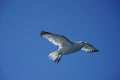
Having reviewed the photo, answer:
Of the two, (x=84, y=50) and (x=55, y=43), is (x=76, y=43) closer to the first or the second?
(x=55, y=43)

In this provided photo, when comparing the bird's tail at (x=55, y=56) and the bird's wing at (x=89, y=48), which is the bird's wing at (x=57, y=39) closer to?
the bird's tail at (x=55, y=56)

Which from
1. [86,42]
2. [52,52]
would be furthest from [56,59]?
[86,42]

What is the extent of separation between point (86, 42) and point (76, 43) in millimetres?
828

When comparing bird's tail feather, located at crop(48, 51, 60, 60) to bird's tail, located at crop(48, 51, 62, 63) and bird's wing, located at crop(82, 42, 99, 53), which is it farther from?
bird's wing, located at crop(82, 42, 99, 53)

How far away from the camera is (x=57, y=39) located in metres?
11.2

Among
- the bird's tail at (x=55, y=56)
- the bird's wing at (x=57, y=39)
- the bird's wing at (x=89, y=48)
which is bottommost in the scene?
the bird's tail at (x=55, y=56)

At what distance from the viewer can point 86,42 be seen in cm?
1184

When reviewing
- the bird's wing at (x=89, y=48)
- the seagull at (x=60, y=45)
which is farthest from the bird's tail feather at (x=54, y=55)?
the bird's wing at (x=89, y=48)

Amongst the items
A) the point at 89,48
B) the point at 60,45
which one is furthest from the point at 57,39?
the point at 89,48

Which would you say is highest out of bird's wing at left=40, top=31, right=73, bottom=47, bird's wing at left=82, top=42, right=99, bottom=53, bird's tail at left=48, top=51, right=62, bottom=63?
bird's wing at left=82, top=42, right=99, bottom=53

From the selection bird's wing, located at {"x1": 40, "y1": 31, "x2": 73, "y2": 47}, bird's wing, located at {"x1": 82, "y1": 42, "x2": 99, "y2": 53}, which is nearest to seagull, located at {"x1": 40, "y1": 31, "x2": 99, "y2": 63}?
bird's wing, located at {"x1": 40, "y1": 31, "x2": 73, "y2": 47}

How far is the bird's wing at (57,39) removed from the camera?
10930 mm

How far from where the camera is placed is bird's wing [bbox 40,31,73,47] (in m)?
10.9

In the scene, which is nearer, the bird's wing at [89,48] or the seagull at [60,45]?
the seagull at [60,45]
